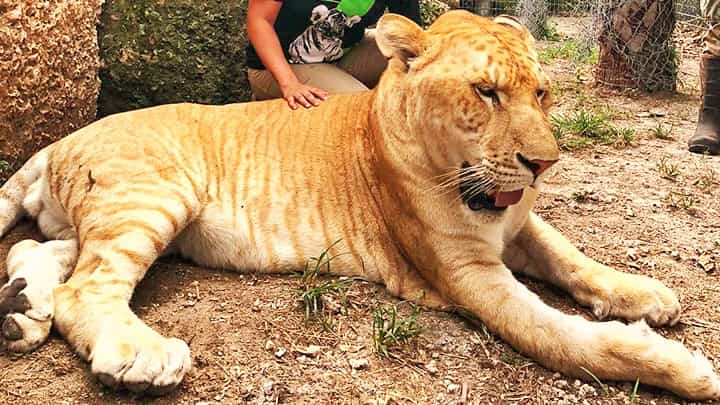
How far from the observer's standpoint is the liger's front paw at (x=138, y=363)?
2303mm

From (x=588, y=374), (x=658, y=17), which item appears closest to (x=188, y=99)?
(x=588, y=374)

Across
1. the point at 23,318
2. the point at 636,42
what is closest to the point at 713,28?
the point at 636,42

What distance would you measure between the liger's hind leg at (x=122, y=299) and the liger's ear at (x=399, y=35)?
1.04 meters

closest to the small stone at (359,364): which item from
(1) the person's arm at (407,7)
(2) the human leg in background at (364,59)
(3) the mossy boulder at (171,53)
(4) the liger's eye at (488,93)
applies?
(4) the liger's eye at (488,93)

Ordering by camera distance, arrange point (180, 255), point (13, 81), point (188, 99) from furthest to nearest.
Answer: point (188, 99) < point (13, 81) < point (180, 255)

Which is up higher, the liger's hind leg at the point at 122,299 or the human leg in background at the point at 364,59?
the human leg in background at the point at 364,59

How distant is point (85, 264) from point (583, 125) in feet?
11.9

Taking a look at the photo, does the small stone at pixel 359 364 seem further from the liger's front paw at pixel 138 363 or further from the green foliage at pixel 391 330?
the liger's front paw at pixel 138 363

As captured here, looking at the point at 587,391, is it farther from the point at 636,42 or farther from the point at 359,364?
the point at 636,42

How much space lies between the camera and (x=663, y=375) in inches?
95.8

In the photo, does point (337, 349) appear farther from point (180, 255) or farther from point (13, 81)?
point (13, 81)

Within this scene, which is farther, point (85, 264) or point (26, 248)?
point (26, 248)

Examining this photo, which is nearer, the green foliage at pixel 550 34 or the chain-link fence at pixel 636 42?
the chain-link fence at pixel 636 42

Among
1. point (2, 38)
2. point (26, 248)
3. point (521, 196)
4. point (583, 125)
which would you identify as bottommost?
point (583, 125)
